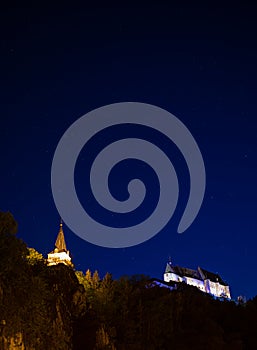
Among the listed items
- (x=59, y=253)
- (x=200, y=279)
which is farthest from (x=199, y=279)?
(x=59, y=253)

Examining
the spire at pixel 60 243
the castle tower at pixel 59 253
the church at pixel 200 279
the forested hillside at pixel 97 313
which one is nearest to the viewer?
the forested hillside at pixel 97 313

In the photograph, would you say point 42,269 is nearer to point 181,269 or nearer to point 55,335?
point 55,335

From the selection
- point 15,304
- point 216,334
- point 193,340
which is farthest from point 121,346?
point 15,304

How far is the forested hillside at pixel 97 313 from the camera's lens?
2803 cm

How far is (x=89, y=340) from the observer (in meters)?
33.4

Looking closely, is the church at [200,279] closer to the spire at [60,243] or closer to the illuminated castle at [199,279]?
the illuminated castle at [199,279]

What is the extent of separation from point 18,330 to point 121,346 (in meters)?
12.6

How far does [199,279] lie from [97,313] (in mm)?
82457

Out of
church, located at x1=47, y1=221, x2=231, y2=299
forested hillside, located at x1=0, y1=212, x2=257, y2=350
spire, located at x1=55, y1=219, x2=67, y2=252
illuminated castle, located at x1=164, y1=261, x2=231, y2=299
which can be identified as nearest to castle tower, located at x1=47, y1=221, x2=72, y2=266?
spire, located at x1=55, y1=219, x2=67, y2=252

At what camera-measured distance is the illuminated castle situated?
111594mm

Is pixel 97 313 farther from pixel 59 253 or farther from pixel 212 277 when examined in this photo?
pixel 212 277

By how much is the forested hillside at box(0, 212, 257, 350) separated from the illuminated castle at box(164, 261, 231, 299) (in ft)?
194

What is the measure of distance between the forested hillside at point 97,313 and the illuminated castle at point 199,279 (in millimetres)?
59164

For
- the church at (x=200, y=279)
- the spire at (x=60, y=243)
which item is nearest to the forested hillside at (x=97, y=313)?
the spire at (x=60, y=243)
